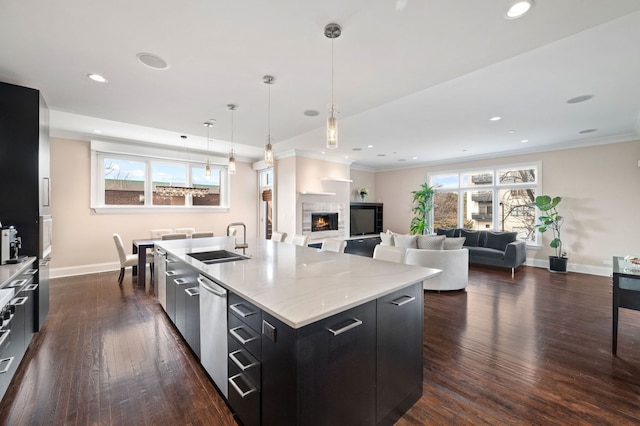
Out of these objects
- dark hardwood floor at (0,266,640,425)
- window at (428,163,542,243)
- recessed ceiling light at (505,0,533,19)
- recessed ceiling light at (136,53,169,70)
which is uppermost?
recessed ceiling light at (136,53,169,70)

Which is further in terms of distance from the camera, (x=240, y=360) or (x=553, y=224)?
(x=553, y=224)

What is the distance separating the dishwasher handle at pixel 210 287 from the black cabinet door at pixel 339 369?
2.46ft

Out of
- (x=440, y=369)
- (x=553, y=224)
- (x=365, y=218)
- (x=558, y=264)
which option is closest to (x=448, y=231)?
(x=553, y=224)

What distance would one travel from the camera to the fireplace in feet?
23.7

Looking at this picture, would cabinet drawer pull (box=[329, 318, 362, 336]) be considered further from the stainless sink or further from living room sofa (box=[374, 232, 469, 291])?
living room sofa (box=[374, 232, 469, 291])

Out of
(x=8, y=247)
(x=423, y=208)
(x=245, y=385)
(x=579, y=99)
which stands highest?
(x=579, y=99)

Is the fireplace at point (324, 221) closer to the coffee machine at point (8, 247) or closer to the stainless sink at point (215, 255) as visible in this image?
the stainless sink at point (215, 255)

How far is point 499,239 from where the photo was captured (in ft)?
20.4

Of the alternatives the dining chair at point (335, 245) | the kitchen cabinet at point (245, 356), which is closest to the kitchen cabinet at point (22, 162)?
the kitchen cabinet at point (245, 356)

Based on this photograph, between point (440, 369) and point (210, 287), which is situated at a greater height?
point (210, 287)

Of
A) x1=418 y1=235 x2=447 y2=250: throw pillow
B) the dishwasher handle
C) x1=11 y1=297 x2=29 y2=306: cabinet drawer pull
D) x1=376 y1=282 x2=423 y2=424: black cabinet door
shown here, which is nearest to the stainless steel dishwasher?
the dishwasher handle

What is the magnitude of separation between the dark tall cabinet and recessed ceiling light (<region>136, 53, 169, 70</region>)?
1.48 m

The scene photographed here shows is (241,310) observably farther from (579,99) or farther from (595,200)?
(595,200)

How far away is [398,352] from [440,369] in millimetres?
872
